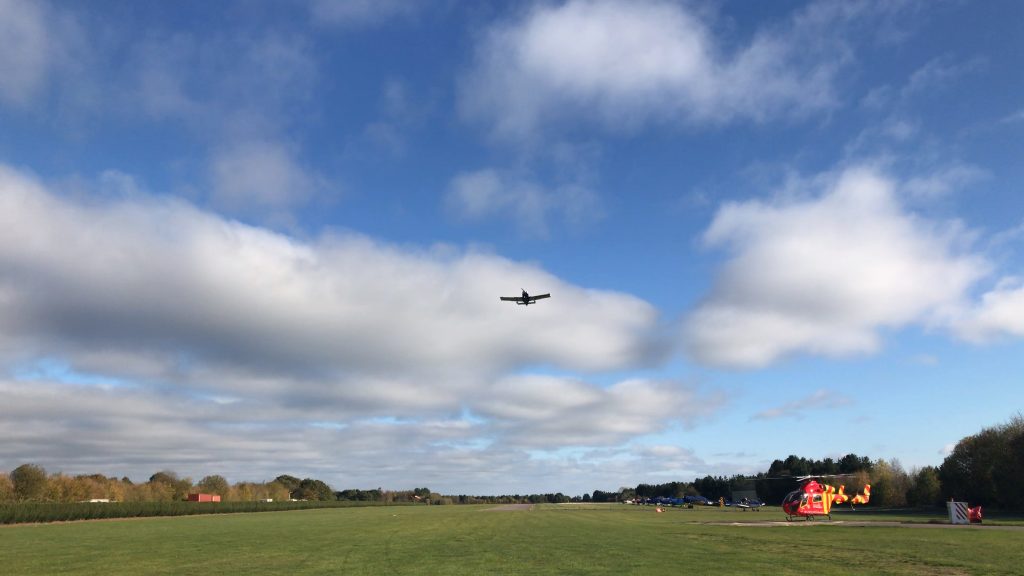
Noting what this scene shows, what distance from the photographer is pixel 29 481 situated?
125312mm

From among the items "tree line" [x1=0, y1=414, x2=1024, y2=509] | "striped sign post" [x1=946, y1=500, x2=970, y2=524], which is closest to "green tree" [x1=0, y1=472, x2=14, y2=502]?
"tree line" [x1=0, y1=414, x2=1024, y2=509]

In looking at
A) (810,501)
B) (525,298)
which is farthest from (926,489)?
(525,298)

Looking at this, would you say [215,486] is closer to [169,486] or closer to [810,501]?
[169,486]

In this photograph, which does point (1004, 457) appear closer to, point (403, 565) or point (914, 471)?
point (914, 471)

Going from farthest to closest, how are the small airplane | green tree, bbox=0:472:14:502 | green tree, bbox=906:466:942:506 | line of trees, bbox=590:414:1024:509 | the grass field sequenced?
1. green tree, bbox=0:472:14:502
2. green tree, bbox=906:466:942:506
3. line of trees, bbox=590:414:1024:509
4. the small airplane
5. the grass field

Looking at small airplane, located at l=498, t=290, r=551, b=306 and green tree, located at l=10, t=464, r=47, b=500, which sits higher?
small airplane, located at l=498, t=290, r=551, b=306

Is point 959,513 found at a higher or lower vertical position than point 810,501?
lower

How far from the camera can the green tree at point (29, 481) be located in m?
124

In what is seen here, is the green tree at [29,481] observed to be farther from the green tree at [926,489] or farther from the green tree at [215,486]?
the green tree at [926,489]

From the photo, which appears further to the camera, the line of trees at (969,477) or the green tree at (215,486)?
the green tree at (215,486)

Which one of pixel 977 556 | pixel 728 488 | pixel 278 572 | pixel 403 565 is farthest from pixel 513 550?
pixel 728 488

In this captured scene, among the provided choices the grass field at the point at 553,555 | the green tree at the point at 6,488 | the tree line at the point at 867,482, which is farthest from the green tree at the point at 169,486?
the grass field at the point at 553,555

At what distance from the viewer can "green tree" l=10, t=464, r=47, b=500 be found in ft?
406

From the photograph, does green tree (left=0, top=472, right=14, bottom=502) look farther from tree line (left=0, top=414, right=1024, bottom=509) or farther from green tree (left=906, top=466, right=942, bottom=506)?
green tree (left=906, top=466, right=942, bottom=506)
